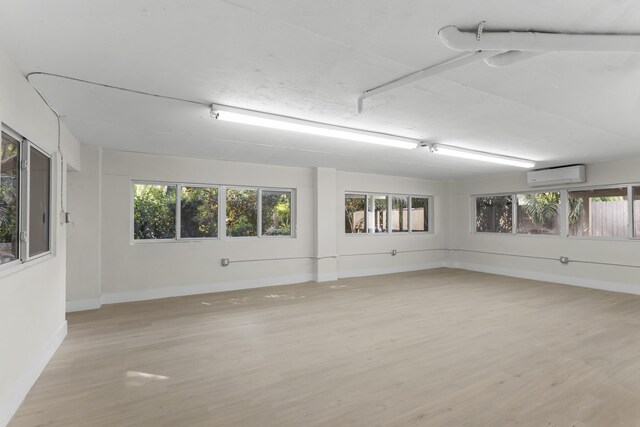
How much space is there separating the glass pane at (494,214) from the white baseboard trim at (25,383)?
8.89 meters

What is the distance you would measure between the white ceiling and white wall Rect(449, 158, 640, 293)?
2371mm

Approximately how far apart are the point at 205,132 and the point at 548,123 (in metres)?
4.11

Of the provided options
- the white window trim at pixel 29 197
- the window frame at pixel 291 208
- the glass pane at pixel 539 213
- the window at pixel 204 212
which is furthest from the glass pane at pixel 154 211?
the glass pane at pixel 539 213

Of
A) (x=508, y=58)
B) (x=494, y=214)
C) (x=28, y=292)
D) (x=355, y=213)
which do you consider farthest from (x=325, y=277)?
(x=508, y=58)

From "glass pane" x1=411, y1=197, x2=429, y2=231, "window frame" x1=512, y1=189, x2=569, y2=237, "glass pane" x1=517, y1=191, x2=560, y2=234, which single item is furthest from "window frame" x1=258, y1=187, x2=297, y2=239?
"glass pane" x1=517, y1=191, x2=560, y2=234

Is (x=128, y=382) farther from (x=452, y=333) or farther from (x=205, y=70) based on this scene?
(x=452, y=333)

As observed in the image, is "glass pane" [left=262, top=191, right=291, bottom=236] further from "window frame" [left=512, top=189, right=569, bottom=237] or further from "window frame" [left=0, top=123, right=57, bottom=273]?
"window frame" [left=512, top=189, right=569, bottom=237]

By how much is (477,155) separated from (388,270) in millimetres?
3805

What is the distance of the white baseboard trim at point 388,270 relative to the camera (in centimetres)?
791

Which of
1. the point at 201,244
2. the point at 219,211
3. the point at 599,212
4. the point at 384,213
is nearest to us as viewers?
the point at 201,244

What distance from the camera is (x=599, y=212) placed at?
6887mm

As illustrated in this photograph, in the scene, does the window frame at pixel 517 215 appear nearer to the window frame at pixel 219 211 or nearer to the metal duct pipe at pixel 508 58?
the window frame at pixel 219 211

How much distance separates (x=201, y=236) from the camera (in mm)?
6301

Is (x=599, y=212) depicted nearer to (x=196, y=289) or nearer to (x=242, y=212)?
(x=242, y=212)
